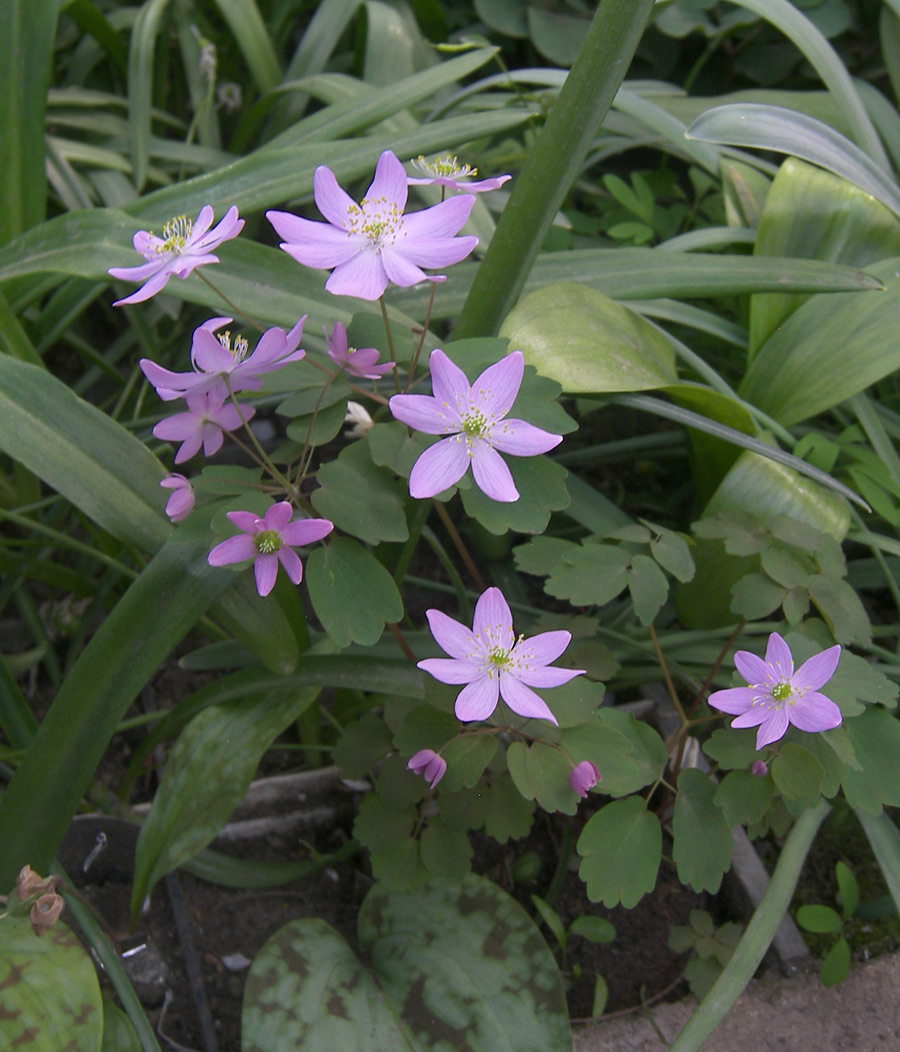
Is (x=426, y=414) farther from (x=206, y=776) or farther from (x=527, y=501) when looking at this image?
(x=206, y=776)

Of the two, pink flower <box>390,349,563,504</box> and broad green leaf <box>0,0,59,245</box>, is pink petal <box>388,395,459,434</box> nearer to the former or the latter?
pink flower <box>390,349,563,504</box>

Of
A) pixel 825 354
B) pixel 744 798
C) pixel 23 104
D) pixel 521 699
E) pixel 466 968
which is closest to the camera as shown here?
pixel 521 699

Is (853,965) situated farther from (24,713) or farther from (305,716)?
(24,713)

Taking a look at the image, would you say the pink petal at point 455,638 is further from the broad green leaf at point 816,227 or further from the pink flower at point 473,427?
the broad green leaf at point 816,227

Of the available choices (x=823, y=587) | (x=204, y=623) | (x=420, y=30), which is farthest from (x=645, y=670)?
(x=420, y=30)

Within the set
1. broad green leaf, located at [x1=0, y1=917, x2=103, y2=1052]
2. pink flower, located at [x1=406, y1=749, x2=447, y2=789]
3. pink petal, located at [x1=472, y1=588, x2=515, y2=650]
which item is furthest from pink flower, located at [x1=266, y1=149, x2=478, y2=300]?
broad green leaf, located at [x1=0, y1=917, x2=103, y2=1052]

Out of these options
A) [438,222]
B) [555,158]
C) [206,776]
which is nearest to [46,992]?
[206,776]
